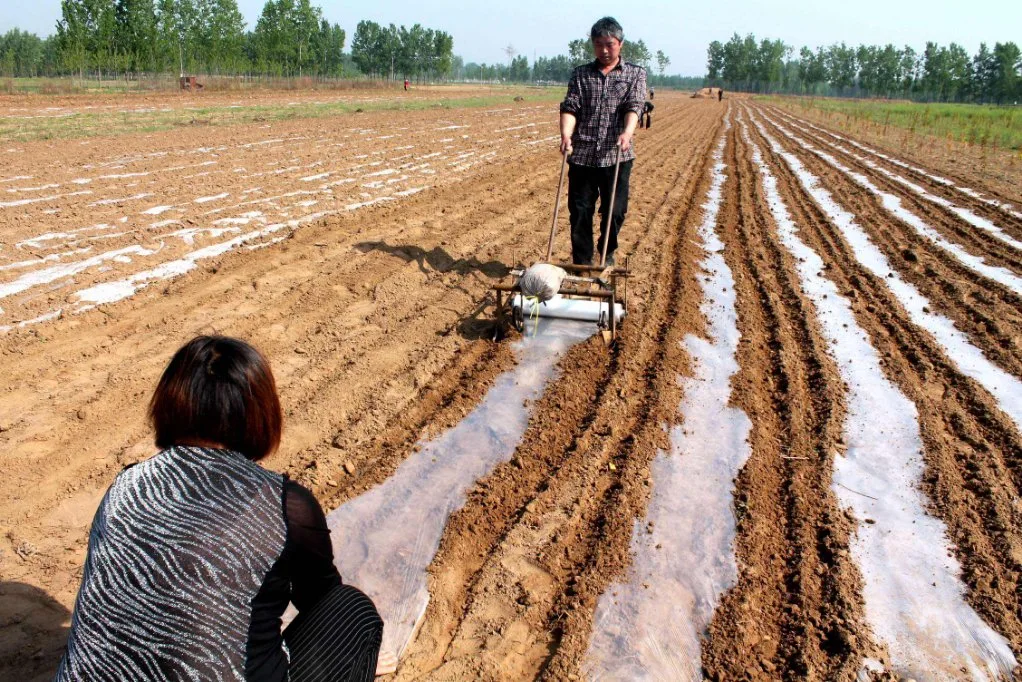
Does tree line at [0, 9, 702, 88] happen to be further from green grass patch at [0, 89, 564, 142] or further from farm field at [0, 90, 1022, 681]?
farm field at [0, 90, 1022, 681]

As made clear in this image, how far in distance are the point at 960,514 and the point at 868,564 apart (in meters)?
0.74

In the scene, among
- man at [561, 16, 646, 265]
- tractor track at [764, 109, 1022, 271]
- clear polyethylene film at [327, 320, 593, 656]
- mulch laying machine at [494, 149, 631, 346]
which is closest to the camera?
clear polyethylene film at [327, 320, 593, 656]

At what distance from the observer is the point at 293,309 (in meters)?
5.81

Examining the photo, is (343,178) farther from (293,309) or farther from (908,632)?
(908,632)

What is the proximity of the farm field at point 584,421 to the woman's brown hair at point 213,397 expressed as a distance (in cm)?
126

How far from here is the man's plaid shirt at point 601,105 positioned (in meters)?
5.80

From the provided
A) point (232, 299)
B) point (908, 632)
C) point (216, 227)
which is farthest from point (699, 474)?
point (216, 227)

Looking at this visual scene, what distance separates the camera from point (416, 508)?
348cm

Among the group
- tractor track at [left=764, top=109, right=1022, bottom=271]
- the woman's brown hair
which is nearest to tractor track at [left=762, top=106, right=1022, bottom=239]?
tractor track at [left=764, top=109, right=1022, bottom=271]

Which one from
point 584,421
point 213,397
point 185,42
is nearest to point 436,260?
point 584,421

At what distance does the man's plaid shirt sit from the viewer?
580cm

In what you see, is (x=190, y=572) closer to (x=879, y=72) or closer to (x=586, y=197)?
(x=586, y=197)

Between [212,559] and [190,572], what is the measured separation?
0.17 feet

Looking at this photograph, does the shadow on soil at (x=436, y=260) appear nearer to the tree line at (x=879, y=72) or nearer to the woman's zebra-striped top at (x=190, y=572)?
the woman's zebra-striped top at (x=190, y=572)
